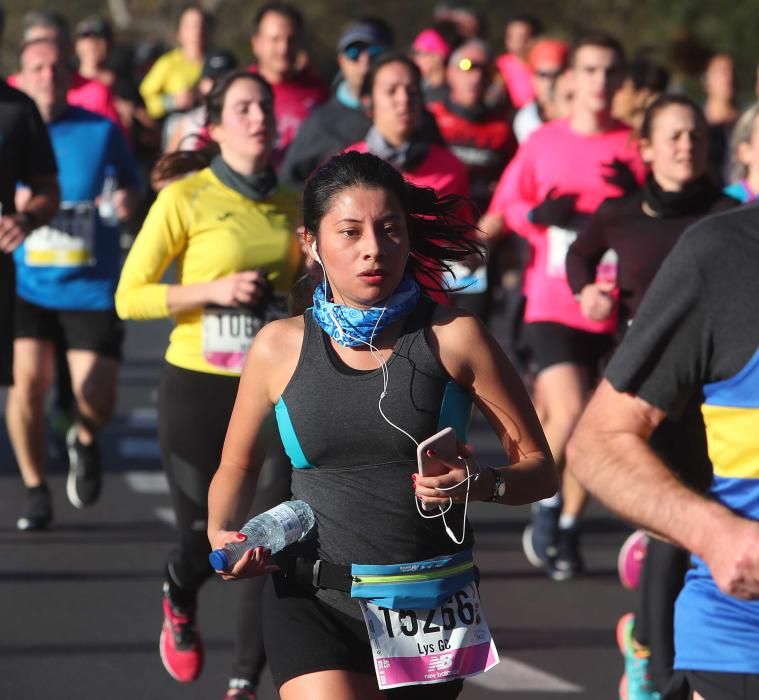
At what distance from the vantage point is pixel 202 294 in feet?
18.6

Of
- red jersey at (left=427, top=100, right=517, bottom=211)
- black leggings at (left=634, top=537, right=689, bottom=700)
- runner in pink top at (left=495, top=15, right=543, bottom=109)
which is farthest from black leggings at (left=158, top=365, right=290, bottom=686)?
runner in pink top at (left=495, top=15, right=543, bottom=109)

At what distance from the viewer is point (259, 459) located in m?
4.01

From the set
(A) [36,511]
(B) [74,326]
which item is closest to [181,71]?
(B) [74,326]

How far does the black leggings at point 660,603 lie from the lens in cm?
537

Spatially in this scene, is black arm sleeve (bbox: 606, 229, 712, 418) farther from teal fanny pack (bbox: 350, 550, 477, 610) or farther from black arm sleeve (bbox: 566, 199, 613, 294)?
black arm sleeve (bbox: 566, 199, 613, 294)

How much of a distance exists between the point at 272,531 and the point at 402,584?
0.30m

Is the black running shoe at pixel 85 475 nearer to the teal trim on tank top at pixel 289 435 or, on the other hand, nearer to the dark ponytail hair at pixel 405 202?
the dark ponytail hair at pixel 405 202

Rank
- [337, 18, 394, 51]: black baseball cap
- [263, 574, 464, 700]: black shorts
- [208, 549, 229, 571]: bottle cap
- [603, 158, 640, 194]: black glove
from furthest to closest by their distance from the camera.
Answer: [337, 18, 394, 51]: black baseball cap
[603, 158, 640, 194]: black glove
[263, 574, 464, 700]: black shorts
[208, 549, 229, 571]: bottle cap

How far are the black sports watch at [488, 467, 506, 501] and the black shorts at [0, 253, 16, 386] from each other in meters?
3.93

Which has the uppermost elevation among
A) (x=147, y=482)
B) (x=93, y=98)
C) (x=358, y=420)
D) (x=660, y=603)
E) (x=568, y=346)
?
(x=358, y=420)

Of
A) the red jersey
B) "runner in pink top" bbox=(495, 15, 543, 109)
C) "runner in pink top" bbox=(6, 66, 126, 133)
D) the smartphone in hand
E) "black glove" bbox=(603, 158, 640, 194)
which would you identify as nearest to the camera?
the smartphone in hand

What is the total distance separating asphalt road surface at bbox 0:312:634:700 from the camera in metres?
6.10

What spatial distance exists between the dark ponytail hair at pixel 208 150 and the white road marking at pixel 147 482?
3.15 meters

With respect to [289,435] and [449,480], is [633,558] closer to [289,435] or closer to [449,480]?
[289,435]
